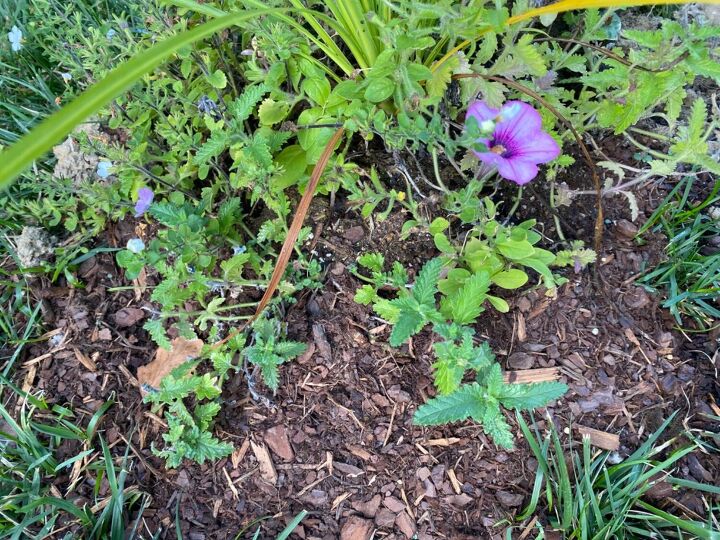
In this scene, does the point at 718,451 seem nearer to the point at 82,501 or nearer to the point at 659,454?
the point at 659,454

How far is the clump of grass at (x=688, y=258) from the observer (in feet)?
5.31

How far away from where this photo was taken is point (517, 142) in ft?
4.24

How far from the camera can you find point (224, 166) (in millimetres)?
1776

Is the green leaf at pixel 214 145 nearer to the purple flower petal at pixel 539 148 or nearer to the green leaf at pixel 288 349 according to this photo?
the green leaf at pixel 288 349

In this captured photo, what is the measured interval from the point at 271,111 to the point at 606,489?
4.32 feet

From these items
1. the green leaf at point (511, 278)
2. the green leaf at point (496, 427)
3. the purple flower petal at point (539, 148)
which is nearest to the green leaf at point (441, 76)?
the purple flower petal at point (539, 148)

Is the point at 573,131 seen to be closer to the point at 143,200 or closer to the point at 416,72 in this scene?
the point at 416,72

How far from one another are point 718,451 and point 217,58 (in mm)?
1810

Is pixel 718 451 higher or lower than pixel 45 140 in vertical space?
lower

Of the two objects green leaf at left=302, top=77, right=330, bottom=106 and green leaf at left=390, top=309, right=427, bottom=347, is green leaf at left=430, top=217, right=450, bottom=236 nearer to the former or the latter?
green leaf at left=390, top=309, right=427, bottom=347

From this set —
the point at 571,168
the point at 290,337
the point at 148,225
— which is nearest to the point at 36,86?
the point at 148,225

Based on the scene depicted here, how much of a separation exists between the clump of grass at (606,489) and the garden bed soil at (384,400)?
0.13ft

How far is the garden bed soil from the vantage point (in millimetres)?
1426

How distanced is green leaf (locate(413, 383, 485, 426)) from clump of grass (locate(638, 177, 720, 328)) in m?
0.73
